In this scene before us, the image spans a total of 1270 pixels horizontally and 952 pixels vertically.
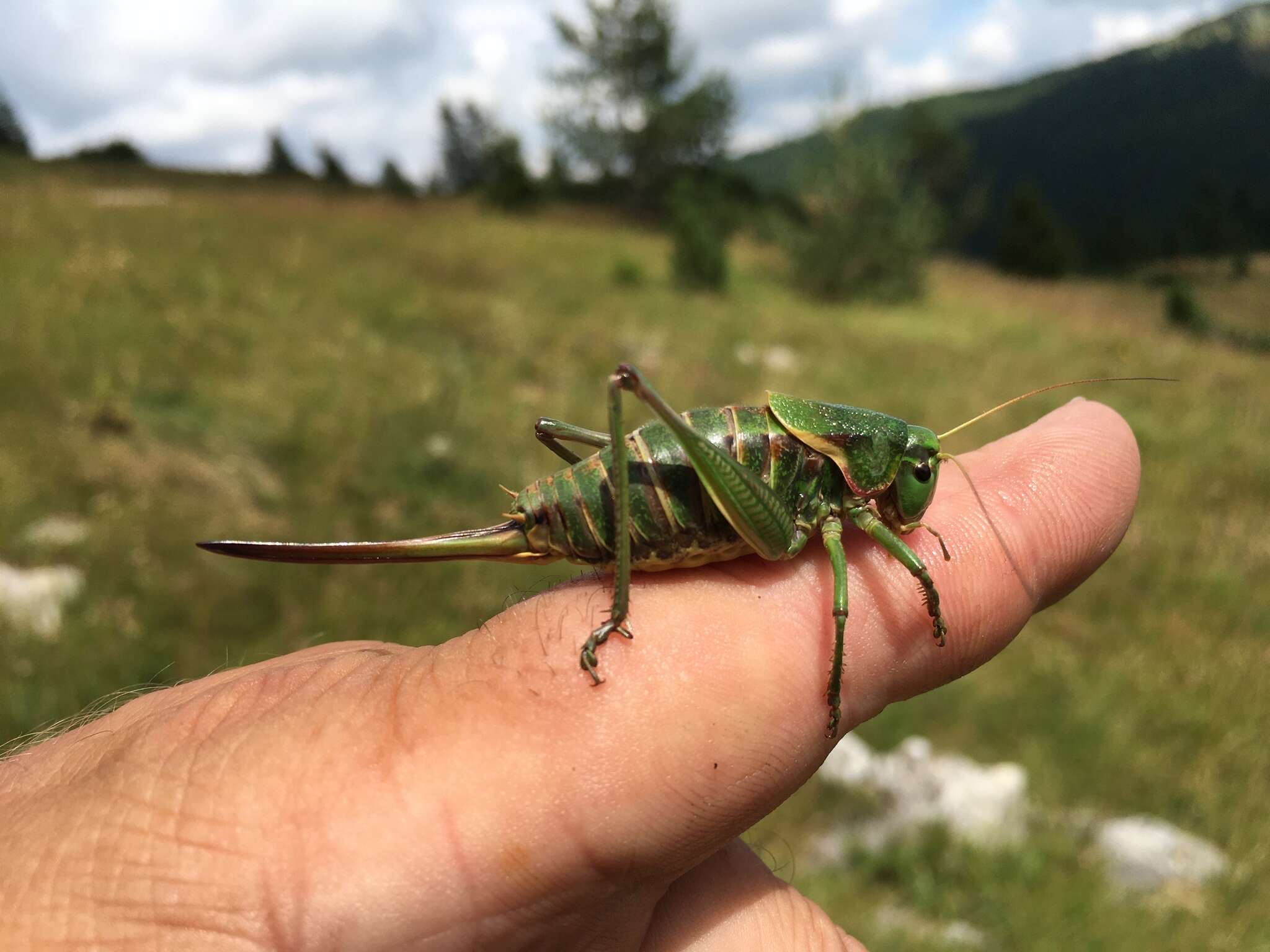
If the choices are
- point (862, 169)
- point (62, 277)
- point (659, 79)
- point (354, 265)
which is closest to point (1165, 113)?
point (862, 169)

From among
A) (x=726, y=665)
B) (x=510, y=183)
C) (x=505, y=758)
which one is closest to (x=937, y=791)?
(x=726, y=665)

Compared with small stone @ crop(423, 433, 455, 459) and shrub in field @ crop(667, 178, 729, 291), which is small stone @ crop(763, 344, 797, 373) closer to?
shrub in field @ crop(667, 178, 729, 291)

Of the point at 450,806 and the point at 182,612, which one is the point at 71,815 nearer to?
the point at 450,806

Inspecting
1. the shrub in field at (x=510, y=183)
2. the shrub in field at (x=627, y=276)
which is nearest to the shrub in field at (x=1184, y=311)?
the shrub in field at (x=627, y=276)

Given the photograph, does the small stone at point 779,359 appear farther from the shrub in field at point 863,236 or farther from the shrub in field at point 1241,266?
the shrub in field at point 1241,266

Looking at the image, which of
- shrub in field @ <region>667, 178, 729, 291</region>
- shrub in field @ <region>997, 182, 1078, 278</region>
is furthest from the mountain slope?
shrub in field @ <region>667, 178, 729, 291</region>

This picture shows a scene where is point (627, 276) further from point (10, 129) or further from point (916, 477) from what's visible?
point (10, 129)
